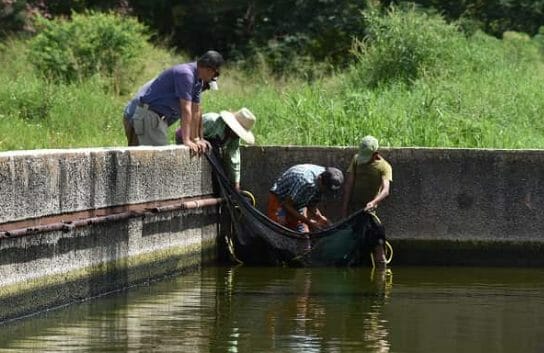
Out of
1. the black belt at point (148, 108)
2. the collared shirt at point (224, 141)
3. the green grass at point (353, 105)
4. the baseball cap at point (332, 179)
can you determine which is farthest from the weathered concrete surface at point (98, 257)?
the green grass at point (353, 105)

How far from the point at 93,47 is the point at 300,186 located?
905 centimetres

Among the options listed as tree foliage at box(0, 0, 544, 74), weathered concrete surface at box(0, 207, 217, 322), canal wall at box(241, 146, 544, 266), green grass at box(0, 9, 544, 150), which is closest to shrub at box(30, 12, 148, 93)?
green grass at box(0, 9, 544, 150)

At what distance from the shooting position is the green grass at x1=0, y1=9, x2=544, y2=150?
16656 millimetres

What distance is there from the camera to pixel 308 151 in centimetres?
1523

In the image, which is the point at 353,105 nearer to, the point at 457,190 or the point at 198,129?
the point at 457,190

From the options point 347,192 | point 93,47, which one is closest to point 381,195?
point 347,192

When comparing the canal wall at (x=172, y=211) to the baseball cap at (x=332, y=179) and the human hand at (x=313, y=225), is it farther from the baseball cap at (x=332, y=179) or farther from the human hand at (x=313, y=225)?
the baseball cap at (x=332, y=179)

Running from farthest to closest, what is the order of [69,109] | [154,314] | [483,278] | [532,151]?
1. [69,109]
2. [532,151]
3. [483,278]
4. [154,314]

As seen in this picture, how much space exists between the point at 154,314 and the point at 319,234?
3.56 meters

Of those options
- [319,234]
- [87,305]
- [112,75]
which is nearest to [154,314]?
[87,305]

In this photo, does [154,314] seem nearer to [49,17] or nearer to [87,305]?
[87,305]

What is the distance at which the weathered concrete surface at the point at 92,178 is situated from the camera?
34.5ft

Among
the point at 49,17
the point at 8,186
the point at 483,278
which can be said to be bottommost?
the point at 483,278

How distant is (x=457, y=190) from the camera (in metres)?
15.2
